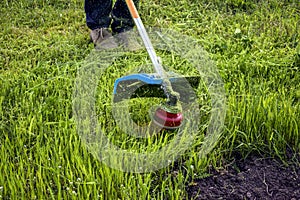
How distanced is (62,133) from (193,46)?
5.42 feet

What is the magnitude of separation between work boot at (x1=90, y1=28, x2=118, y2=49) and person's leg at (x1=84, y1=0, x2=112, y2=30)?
44 mm

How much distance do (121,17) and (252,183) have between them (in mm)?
2313

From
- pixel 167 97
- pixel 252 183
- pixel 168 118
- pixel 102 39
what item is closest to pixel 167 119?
pixel 168 118

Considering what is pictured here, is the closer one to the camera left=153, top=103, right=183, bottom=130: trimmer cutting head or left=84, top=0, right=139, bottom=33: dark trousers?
left=153, top=103, right=183, bottom=130: trimmer cutting head

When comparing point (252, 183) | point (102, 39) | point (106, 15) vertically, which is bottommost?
point (252, 183)

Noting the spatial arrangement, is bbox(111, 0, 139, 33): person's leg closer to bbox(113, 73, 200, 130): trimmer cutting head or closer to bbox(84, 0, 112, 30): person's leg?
bbox(84, 0, 112, 30): person's leg

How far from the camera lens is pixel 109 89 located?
357 centimetres

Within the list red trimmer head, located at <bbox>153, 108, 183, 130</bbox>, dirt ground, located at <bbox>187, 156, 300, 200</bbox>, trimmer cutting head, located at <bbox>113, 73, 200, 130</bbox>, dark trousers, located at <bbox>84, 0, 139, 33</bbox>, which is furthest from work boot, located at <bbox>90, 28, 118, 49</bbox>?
dirt ground, located at <bbox>187, 156, 300, 200</bbox>

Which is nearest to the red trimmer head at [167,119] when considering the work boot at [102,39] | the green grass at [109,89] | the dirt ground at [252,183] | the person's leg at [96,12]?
the green grass at [109,89]

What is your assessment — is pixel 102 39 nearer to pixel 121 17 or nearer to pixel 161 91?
pixel 121 17

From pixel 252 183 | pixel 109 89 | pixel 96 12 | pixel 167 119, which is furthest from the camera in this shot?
pixel 96 12

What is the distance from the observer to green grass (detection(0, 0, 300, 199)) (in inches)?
104

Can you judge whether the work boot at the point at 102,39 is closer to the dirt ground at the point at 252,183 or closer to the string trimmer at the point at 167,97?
the string trimmer at the point at 167,97

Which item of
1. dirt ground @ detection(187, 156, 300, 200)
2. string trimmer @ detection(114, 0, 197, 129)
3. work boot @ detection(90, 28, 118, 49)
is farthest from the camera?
work boot @ detection(90, 28, 118, 49)
